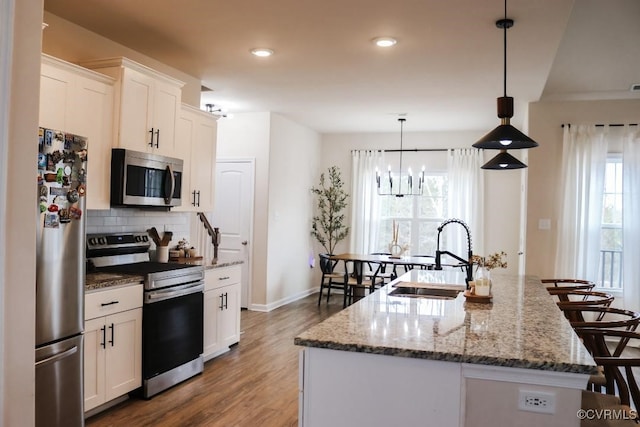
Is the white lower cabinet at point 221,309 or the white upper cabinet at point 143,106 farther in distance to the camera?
the white lower cabinet at point 221,309

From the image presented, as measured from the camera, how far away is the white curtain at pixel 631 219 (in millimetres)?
5266

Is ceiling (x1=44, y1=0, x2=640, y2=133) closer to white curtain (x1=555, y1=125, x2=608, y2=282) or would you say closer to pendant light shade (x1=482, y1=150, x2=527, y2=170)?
white curtain (x1=555, y1=125, x2=608, y2=282)

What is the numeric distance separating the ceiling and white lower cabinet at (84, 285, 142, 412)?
6.23ft

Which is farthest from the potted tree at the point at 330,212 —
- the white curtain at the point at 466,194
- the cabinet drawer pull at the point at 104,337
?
the cabinet drawer pull at the point at 104,337

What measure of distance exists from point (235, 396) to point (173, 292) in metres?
0.88

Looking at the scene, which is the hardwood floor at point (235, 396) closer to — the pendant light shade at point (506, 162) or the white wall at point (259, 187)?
the white wall at point (259, 187)

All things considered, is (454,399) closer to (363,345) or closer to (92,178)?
(363,345)

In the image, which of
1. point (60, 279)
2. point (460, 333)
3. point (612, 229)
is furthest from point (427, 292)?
point (612, 229)

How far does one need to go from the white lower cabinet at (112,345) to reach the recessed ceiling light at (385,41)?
2462 millimetres

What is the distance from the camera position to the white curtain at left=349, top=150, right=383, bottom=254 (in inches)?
312

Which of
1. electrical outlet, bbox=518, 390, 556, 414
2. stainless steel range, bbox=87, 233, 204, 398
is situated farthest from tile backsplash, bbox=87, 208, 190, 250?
electrical outlet, bbox=518, 390, 556, 414

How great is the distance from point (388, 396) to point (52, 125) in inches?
103

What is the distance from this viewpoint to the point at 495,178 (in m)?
7.41

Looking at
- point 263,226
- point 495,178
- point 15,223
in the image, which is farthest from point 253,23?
point 495,178
